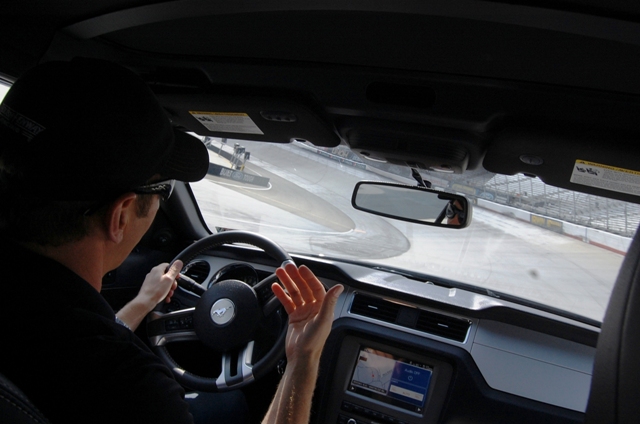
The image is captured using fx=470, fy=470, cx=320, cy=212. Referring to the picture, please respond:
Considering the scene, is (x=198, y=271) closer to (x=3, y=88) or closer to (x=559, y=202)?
(x=3, y=88)

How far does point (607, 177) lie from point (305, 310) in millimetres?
1409

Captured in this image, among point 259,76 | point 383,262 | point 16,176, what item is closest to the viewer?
point 16,176

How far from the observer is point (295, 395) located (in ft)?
5.88

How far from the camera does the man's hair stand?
131cm

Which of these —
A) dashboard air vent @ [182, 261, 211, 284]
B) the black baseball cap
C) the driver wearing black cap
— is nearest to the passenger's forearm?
the driver wearing black cap

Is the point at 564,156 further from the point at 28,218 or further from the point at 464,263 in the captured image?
the point at 464,263

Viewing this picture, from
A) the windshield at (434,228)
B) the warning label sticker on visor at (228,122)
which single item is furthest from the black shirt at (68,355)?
the windshield at (434,228)

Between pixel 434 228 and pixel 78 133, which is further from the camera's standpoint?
pixel 434 228

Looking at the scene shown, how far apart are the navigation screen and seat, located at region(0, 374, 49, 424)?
239cm

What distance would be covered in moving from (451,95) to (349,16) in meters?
0.58

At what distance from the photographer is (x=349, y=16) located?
171 centimetres

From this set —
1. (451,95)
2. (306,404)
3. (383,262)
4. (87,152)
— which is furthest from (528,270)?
(87,152)

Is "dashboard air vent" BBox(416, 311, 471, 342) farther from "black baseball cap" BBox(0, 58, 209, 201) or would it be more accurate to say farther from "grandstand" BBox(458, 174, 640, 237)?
"black baseball cap" BBox(0, 58, 209, 201)

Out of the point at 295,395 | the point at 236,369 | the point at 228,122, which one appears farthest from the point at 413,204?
the point at 295,395
